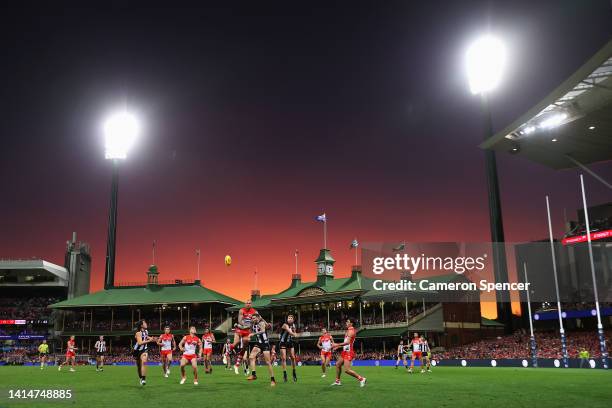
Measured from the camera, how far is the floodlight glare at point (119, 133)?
9094 centimetres

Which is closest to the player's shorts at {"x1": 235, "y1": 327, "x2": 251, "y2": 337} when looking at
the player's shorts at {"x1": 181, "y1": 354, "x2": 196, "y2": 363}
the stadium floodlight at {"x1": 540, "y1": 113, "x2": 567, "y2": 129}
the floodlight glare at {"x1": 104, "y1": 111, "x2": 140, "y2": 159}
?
the player's shorts at {"x1": 181, "y1": 354, "x2": 196, "y2": 363}

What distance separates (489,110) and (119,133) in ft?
193

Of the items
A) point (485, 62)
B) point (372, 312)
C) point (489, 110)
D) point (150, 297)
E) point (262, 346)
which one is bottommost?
point (262, 346)

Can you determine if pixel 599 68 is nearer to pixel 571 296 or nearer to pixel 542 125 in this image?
pixel 542 125

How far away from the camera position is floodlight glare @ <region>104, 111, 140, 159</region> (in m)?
90.9

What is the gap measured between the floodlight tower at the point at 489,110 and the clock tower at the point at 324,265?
25400 mm

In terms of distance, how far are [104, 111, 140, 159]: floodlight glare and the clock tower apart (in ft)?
122

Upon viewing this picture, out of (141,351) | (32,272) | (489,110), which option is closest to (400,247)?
(489,110)

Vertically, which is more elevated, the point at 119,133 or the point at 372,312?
the point at 119,133

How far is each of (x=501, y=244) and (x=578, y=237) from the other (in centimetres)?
991

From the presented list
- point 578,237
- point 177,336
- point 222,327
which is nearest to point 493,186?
point 578,237

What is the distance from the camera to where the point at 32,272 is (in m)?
110

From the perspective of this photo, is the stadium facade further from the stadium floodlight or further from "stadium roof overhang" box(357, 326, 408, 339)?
the stadium floodlight

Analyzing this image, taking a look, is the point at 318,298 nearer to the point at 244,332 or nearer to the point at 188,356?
the point at 188,356
